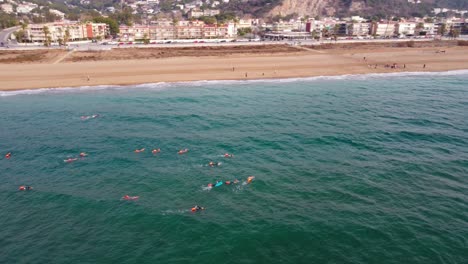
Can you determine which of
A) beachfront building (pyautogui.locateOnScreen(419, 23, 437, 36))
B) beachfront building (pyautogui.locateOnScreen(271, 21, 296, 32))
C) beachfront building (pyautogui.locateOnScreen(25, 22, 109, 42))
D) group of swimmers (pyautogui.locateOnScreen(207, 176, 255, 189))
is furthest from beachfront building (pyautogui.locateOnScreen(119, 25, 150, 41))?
beachfront building (pyautogui.locateOnScreen(419, 23, 437, 36))

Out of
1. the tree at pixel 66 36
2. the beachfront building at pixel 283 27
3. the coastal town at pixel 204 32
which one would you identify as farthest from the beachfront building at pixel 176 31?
the beachfront building at pixel 283 27

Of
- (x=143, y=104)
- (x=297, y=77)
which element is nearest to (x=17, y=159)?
(x=143, y=104)

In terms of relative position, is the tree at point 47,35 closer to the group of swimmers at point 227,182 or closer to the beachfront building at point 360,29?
the group of swimmers at point 227,182

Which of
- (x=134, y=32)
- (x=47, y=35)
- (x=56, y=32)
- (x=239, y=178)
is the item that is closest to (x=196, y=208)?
(x=239, y=178)

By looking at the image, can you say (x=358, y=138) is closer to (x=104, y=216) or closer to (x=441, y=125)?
(x=441, y=125)

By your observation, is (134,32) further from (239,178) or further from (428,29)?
(428,29)
